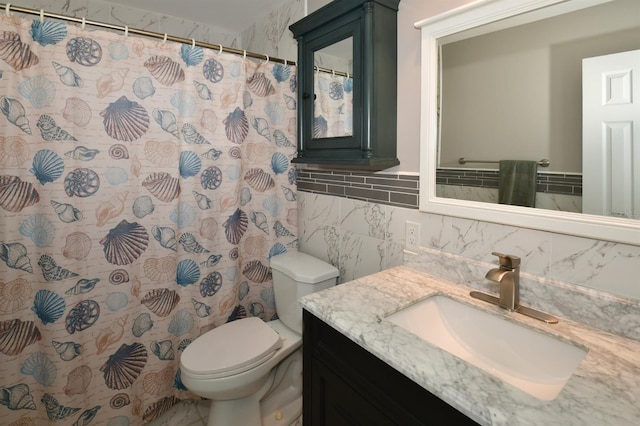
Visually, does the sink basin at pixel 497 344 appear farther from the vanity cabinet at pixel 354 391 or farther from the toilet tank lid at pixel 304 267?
the toilet tank lid at pixel 304 267

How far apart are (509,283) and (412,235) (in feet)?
1.36

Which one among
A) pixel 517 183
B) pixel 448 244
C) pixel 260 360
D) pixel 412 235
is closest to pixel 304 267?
pixel 260 360

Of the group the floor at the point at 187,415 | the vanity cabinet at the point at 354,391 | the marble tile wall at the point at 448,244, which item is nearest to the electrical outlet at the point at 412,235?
the marble tile wall at the point at 448,244

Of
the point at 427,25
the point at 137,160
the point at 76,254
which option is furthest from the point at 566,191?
the point at 76,254

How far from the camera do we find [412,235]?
4.37ft

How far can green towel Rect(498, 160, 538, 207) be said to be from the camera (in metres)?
1.02

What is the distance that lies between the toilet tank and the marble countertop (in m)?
0.50

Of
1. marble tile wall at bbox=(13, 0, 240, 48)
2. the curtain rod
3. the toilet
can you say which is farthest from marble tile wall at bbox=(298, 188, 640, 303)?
marble tile wall at bbox=(13, 0, 240, 48)

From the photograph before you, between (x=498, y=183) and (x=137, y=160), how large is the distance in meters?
1.48

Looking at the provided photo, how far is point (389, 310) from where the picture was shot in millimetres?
980

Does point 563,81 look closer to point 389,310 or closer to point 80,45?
point 389,310

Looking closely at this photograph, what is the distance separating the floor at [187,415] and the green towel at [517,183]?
148 centimetres

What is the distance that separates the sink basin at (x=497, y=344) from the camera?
82 cm

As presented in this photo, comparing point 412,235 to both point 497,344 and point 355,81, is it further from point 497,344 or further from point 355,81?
point 355,81
